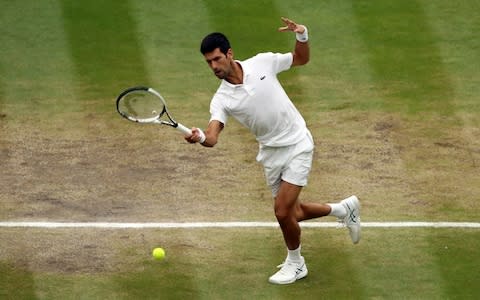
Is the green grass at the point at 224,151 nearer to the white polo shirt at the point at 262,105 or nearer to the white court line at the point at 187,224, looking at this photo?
the white court line at the point at 187,224

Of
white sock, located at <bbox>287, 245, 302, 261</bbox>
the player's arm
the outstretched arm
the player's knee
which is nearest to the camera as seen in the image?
the player's arm

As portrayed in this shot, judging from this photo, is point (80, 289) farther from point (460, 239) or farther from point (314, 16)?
point (314, 16)

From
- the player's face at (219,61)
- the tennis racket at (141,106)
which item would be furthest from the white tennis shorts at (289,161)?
the tennis racket at (141,106)

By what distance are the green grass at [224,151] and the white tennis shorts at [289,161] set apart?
3.33ft

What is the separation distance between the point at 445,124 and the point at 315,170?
2.09 m

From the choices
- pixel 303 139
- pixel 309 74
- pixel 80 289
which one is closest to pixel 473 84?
pixel 309 74

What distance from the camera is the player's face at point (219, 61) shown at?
12.0 metres

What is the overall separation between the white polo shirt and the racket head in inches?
20.7

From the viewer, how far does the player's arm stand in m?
11.6

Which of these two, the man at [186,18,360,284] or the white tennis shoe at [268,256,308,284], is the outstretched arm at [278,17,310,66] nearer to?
the man at [186,18,360,284]

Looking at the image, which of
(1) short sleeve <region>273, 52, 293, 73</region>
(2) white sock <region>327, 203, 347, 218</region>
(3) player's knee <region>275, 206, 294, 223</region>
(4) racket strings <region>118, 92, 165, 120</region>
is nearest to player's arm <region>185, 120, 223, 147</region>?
(4) racket strings <region>118, 92, 165, 120</region>

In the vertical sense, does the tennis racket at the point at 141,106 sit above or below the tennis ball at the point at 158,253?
above

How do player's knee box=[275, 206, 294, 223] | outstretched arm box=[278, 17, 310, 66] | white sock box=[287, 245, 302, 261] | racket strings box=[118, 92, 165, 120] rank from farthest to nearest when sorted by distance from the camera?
white sock box=[287, 245, 302, 261]
outstretched arm box=[278, 17, 310, 66]
player's knee box=[275, 206, 294, 223]
racket strings box=[118, 92, 165, 120]

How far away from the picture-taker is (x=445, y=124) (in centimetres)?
1619
